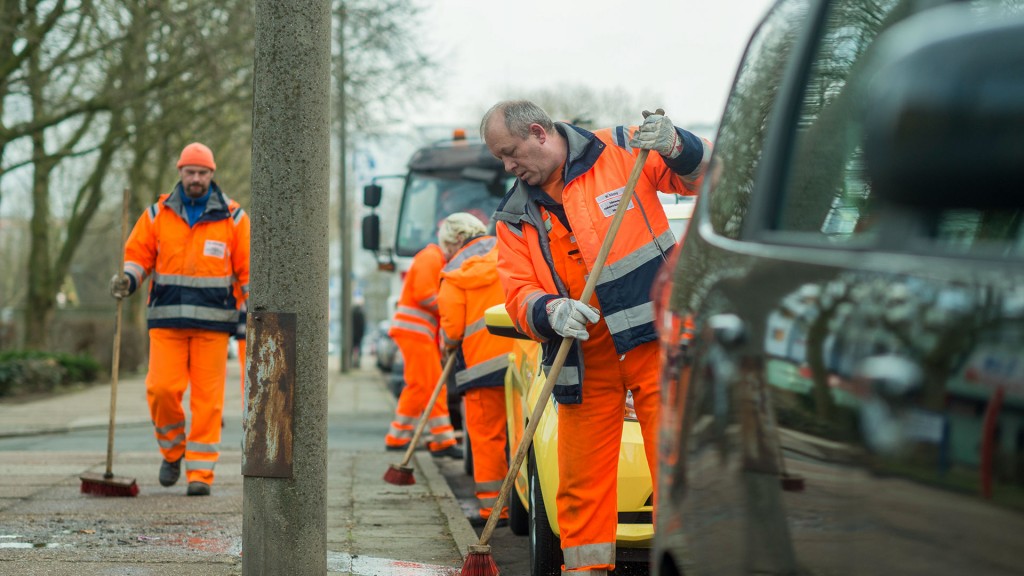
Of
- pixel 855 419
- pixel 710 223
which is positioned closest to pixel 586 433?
pixel 710 223

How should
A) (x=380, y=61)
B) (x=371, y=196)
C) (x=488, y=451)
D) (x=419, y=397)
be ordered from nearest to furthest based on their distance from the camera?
(x=488, y=451)
(x=419, y=397)
(x=371, y=196)
(x=380, y=61)

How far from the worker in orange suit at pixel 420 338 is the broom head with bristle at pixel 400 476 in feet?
5.06

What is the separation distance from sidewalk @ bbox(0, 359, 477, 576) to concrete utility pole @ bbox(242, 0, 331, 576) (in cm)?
86

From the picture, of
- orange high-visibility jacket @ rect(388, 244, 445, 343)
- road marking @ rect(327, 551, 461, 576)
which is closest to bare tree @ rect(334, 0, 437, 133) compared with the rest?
orange high-visibility jacket @ rect(388, 244, 445, 343)

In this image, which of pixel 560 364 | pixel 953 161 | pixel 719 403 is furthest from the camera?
pixel 560 364

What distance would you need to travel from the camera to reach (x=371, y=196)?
15.1 m

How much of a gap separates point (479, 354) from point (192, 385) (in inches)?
65.5

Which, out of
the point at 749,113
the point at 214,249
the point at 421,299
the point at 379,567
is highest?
the point at 214,249

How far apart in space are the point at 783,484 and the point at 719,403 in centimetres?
32

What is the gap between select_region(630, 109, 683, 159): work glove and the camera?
178 inches

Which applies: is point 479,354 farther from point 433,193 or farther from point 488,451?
point 433,193

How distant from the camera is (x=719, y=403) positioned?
2457 millimetres

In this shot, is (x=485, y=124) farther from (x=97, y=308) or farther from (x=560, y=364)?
(x=97, y=308)

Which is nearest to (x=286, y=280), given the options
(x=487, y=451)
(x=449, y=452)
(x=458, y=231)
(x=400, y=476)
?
(x=487, y=451)
